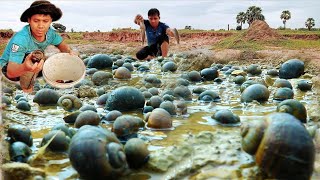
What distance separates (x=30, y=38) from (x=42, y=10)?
0.27 metres

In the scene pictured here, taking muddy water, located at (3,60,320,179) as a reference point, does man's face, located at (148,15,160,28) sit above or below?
above

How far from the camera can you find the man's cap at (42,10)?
376 cm

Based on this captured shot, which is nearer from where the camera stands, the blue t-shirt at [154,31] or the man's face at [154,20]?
the man's face at [154,20]

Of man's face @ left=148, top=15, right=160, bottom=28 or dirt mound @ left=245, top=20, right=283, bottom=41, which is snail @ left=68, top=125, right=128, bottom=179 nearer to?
man's face @ left=148, top=15, right=160, bottom=28

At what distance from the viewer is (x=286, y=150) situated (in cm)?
276

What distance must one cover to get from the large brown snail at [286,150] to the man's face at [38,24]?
2121 mm

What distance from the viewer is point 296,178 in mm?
2764

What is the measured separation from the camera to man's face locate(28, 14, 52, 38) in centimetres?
381

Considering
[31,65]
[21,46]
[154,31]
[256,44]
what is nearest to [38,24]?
[21,46]

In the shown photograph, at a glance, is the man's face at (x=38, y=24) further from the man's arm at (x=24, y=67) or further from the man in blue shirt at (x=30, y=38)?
the man's arm at (x=24, y=67)

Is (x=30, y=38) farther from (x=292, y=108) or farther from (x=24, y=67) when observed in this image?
(x=292, y=108)

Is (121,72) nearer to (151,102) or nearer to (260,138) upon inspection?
(151,102)

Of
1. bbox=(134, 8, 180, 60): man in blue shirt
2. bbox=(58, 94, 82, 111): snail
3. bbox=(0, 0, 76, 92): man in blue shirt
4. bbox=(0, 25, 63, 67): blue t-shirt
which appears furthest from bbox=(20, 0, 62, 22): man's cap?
bbox=(58, 94, 82, 111): snail

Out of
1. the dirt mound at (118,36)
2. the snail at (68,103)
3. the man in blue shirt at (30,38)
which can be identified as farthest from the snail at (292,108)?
the dirt mound at (118,36)
